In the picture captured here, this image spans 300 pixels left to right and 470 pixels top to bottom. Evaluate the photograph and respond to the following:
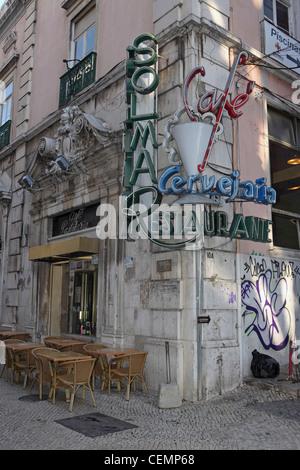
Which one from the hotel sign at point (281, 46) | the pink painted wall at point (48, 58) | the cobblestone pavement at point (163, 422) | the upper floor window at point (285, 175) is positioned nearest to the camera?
the cobblestone pavement at point (163, 422)

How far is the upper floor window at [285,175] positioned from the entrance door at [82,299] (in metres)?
4.27

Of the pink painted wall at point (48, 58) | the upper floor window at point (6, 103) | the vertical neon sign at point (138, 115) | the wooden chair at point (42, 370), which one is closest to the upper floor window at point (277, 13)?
the vertical neon sign at point (138, 115)

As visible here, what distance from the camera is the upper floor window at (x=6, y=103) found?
52.5 feet

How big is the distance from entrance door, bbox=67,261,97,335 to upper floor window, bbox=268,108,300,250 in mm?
4274

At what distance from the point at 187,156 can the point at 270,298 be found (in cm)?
341

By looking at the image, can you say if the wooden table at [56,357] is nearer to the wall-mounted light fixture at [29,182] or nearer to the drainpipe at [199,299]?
the drainpipe at [199,299]

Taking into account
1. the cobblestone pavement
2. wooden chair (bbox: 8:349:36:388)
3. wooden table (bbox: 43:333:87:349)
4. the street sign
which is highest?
the street sign

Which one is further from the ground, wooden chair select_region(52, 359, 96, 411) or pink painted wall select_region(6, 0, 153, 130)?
pink painted wall select_region(6, 0, 153, 130)

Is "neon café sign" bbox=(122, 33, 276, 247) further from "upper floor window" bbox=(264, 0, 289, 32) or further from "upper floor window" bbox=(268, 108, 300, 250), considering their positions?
"upper floor window" bbox=(264, 0, 289, 32)

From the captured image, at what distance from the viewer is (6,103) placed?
16.3m

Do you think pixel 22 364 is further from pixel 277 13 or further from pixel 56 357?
pixel 277 13

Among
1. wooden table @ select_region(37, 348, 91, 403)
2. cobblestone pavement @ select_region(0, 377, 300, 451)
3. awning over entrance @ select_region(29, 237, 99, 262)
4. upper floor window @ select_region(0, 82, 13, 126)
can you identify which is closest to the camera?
cobblestone pavement @ select_region(0, 377, 300, 451)

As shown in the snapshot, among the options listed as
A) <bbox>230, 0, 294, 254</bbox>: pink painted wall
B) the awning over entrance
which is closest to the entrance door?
the awning over entrance

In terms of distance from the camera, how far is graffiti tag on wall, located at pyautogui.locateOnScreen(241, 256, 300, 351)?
7.85 metres
